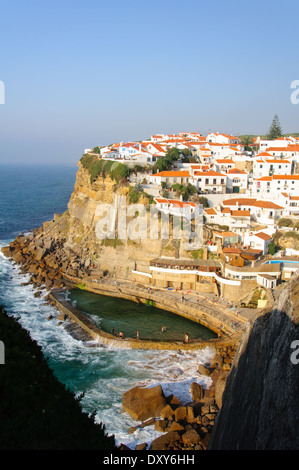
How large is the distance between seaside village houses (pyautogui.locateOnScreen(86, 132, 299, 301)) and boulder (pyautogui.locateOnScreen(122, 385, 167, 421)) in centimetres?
1196

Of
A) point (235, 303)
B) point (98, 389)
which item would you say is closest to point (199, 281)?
point (235, 303)

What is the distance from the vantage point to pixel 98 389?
16531mm

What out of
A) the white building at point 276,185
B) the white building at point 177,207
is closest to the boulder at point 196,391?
the white building at point 177,207

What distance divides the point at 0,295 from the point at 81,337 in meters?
9.93

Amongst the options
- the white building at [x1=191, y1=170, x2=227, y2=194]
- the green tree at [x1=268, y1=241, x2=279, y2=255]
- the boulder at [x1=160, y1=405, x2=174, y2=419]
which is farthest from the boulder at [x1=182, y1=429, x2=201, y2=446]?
the white building at [x1=191, y1=170, x2=227, y2=194]

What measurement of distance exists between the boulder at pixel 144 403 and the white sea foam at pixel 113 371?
1.07 feet

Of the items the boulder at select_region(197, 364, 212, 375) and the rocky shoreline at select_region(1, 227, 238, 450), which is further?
the boulder at select_region(197, 364, 212, 375)

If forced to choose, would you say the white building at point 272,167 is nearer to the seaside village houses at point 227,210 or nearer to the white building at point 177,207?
the seaside village houses at point 227,210

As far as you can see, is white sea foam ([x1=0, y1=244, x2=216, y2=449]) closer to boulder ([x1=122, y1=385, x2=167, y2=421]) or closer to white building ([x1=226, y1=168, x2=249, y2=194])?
boulder ([x1=122, y1=385, x2=167, y2=421])

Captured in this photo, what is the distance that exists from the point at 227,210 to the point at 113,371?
20080 mm

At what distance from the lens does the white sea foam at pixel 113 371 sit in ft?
48.5

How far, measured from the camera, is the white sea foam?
1479 cm

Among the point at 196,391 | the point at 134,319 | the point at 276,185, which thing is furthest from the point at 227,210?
the point at 196,391

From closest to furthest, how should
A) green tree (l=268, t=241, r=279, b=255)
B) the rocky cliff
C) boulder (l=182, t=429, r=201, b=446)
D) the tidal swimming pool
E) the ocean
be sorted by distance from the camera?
boulder (l=182, t=429, r=201, b=446)
the ocean
the tidal swimming pool
green tree (l=268, t=241, r=279, b=255)
the rocky cliff
